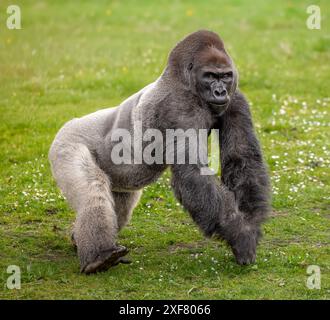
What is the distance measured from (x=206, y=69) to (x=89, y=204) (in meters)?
1.29

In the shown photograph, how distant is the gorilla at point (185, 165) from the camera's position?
5.52 m

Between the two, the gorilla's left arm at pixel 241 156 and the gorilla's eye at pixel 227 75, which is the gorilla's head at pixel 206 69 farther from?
the gorilla's left arm at pixel 241 156

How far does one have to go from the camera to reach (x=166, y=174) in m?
7.99

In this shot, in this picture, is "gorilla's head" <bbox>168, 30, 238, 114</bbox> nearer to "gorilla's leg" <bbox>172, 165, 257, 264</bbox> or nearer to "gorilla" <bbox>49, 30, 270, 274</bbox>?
"gorilla" <bbox>49, 30, 270, 274</bbox>

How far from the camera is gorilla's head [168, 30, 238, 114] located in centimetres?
556

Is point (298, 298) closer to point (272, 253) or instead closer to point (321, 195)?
point (272, 253)

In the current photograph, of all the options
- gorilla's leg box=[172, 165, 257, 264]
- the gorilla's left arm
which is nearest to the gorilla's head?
the gorilla's left arm

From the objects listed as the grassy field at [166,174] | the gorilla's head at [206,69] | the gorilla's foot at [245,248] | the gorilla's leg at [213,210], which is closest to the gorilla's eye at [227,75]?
the gorilla's head at [206,69]

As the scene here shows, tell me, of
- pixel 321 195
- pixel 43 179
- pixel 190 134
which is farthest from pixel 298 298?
pixel 43 179

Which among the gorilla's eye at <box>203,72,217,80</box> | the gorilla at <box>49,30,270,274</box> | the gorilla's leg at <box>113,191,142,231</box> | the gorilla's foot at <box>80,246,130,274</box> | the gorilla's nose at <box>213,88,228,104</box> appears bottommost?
the gorilla's foot at <box>80,246,130,274</box>

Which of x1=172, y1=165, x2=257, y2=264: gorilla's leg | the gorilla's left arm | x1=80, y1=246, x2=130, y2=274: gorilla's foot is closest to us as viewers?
x1=80, y1=246, x2=130, y2=274: gorilla's foot

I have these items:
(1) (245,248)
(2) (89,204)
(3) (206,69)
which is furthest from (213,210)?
(3) (206,69)

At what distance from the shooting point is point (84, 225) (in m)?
5.52

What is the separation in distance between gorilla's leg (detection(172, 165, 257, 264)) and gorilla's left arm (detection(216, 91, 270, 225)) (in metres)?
0.29
